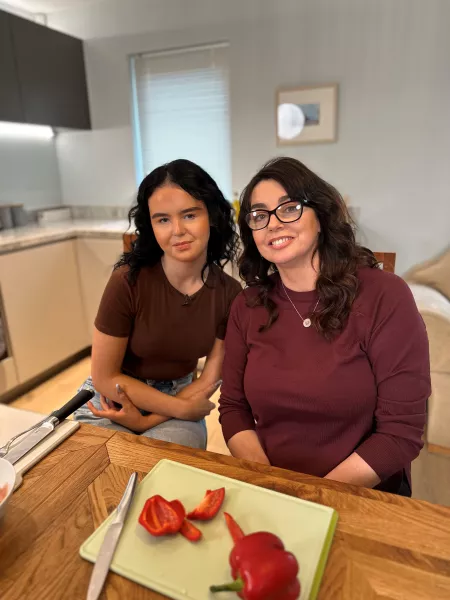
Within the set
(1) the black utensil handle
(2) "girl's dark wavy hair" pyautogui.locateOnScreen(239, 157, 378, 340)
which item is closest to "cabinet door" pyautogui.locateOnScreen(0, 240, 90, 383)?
(1) the black utensil handle

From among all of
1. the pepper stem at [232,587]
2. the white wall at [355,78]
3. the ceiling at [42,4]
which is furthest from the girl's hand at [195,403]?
the ceiling at [42,4]

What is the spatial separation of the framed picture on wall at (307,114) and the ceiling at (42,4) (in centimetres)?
165

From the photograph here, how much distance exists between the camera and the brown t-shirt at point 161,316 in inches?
49.2

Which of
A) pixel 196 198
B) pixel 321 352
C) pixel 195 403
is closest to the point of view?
pixel 321 352

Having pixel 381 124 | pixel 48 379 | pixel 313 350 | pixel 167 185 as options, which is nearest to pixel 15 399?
pixel 48 379

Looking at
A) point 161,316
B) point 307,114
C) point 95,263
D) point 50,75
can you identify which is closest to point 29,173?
point 50,75

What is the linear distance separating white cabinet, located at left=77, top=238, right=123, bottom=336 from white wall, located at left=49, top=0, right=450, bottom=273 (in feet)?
3.34

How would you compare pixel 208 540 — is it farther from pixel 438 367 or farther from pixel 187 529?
pixel 438 367

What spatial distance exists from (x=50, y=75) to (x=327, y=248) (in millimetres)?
2849

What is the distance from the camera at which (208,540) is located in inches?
24.3

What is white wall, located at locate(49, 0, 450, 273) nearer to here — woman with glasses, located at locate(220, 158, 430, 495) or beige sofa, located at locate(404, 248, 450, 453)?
beige sofa, located at locate(404, 248, 450, 453)

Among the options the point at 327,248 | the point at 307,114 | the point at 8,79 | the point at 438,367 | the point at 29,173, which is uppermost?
the point at 8,79

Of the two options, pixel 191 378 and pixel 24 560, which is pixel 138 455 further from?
pixel 191 378

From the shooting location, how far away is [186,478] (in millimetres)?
740
